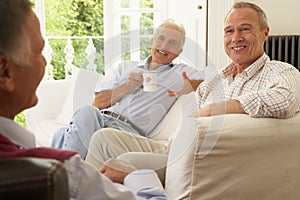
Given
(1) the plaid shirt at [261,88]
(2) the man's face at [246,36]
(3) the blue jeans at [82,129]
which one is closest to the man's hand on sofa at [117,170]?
(3) the blue jeans at [82,129]

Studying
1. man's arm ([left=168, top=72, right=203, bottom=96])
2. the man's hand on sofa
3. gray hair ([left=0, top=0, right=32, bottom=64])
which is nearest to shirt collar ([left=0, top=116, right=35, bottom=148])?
gray hair ([left=0, top=0, right=32, bottom=64])

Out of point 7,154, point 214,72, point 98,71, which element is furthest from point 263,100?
point 7,154

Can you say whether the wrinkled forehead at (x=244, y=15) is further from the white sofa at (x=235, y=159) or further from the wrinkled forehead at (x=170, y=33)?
the white sofa at (x=235, y=159)

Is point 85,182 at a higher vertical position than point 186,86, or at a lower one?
higher

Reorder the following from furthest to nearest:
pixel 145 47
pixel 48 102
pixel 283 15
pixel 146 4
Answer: pixel 146 4, pixel 283 15, pixel 48 102, pixel 145 47

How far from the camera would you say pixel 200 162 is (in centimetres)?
152

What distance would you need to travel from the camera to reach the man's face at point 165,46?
2.29m

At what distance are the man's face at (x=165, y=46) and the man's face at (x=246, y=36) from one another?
38 centimetres

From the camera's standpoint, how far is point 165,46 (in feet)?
7.55

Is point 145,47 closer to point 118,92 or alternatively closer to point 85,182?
point 118,92

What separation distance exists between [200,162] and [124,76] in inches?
34.8

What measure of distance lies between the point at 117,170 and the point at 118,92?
2.77 feet

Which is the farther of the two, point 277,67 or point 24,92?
point 277,67

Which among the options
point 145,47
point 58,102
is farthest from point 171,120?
point 58,102
